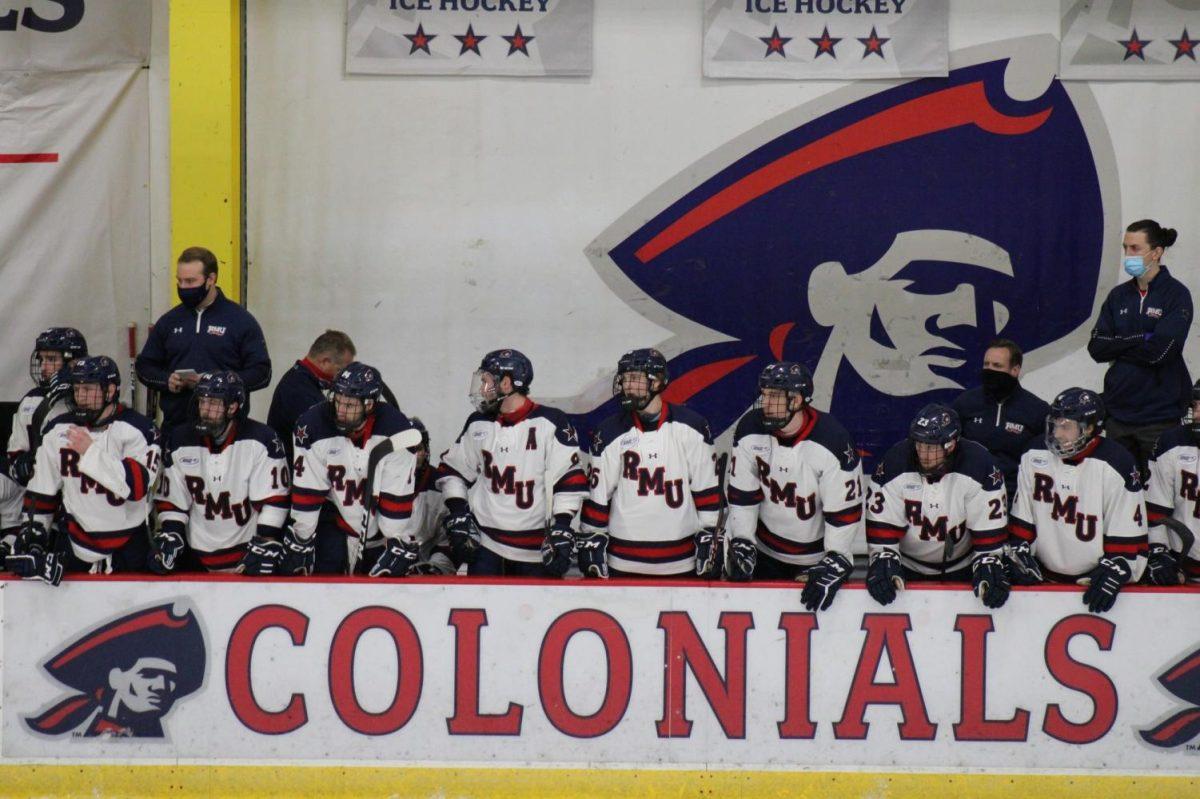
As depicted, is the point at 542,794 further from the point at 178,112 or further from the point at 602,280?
the point at 178,112

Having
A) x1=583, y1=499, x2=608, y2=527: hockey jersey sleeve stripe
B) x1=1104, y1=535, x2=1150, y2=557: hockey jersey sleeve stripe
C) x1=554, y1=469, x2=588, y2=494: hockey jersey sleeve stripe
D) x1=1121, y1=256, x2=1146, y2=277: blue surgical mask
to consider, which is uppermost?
x1=1121, y1=256, x2=1146, y2=277: blue surgical mask

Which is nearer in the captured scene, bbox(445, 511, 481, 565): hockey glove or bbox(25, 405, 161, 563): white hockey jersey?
bbox(25, 405, 161, 563): white hockey jersey

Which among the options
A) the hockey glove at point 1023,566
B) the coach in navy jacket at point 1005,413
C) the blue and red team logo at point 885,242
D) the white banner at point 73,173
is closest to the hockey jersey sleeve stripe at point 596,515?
the hockey glove at point 1023,566

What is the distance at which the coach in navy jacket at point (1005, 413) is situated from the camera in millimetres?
5777

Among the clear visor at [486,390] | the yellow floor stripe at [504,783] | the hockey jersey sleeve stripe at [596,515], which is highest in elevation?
the clear visor at [486,390]

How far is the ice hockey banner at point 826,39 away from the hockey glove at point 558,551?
3.06 meters

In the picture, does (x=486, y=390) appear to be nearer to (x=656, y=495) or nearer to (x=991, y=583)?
(x=656, y=495)

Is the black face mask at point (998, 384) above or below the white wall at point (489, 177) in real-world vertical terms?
below

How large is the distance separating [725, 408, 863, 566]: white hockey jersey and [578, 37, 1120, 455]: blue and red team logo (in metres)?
Result: 2.16

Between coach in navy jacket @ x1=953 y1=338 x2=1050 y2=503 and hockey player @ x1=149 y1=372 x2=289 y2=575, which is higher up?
coach in navy jacket @ x1=953 y1=338 x2=1050 y2=503

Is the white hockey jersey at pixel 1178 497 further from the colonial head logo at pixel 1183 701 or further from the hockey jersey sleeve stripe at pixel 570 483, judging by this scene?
the hockey jersey sleeve stripe at pixel 570 483

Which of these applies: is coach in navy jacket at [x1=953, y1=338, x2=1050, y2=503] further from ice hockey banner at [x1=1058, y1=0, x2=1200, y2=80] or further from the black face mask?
ice hockey banner at [x1=1058, y1=0, x2=1200, y2=80]

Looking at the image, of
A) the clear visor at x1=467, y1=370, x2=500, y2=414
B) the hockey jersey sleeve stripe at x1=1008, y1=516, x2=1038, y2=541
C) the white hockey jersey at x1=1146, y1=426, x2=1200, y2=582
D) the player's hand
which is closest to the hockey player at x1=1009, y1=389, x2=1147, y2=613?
the hockey jersey sleeve stripe at x1=1008, y1=516, x2=1038, y2=541

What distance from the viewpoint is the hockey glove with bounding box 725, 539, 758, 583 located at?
16.2 feet
